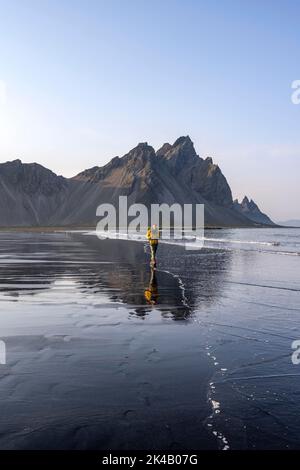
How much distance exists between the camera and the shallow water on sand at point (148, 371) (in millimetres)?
5336

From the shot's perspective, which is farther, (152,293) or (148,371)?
(152,293)

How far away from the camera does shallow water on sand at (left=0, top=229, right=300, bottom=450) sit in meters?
5.34

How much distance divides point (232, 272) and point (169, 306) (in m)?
11.4

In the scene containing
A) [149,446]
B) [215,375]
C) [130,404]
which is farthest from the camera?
[215,375]

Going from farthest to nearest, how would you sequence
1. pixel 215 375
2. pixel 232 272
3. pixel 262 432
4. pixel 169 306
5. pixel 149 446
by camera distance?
1. pixel 232 272
2. pixel 169 306
3. pixel 215 375
4. pixel 262 432
5. pixel 149 446

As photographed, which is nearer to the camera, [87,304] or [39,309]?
[39,309]

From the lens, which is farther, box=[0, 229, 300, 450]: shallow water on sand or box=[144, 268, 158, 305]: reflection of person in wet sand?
box=[144, 268, 158, 305]: reflection of person in wet sand

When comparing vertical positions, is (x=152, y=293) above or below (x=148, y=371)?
below

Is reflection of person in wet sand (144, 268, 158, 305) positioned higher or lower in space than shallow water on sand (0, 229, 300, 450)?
lower

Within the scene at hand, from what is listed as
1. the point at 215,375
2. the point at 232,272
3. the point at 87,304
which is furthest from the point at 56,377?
the point at 232,272

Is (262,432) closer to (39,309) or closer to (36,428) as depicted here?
(36,428)

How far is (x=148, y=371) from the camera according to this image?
765 cm
